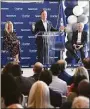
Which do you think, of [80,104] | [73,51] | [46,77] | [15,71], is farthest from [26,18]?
[80,104]

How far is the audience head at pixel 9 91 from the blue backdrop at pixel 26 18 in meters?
6.74

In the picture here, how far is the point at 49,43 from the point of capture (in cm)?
973

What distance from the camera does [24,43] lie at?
10.8m

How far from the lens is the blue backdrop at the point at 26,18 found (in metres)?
10.8

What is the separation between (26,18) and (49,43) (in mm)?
1468

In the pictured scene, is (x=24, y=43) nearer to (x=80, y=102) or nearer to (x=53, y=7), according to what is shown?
(x=53, y=7)

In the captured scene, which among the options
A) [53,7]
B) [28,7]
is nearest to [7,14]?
[28,7]

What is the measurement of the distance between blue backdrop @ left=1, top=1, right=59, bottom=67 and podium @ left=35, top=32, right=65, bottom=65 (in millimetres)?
948

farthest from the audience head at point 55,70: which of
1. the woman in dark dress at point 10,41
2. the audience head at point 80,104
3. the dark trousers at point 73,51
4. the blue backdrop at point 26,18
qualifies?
the blue backdrop at point 26,18

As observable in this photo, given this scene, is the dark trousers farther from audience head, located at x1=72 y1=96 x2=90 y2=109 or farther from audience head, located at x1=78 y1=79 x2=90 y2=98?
audience head, located at x1=72 y1=96 x2=90 y2=109

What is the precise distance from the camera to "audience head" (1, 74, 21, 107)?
3797 millimetres

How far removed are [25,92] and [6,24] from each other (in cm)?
528

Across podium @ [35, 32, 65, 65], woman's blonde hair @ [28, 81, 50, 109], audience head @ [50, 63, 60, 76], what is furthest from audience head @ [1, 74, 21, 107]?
podium @ [35, 32, 65, 65]

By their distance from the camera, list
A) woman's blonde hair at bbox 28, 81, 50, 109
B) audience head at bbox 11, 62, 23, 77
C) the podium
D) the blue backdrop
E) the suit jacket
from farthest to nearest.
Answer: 1. the blue backdrop
2. the suit jacket
3. the podium
4. audience head at bbox 11, 62, 23, 77
5. woman's blonde hair at bbox 28, 81, 50, 109
